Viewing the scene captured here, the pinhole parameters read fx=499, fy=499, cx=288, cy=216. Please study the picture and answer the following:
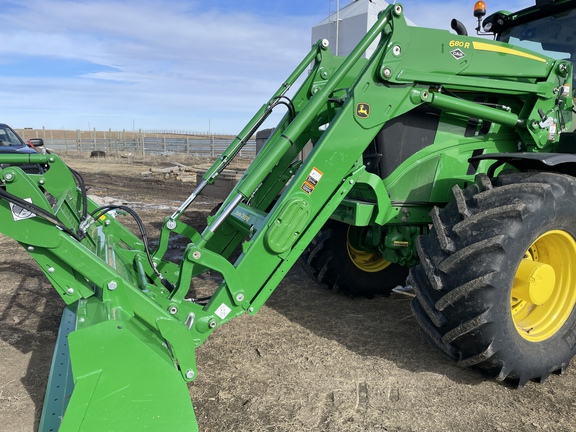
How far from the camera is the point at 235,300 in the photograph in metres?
2.88

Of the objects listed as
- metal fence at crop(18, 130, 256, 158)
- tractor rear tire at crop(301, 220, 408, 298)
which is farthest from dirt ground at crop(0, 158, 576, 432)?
metal fence at crop(18, 130, 256, 158)

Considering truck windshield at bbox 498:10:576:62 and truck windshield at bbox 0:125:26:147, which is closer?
truck windshield at bbox 498:10:576:62

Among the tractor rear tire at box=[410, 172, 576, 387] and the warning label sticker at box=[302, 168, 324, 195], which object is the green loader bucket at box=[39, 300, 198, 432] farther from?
the tractor rear tire at box=[410, 172, 576, 387]

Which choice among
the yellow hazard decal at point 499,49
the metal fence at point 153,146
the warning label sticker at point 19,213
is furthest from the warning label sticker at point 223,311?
the metal fence at point 153,146

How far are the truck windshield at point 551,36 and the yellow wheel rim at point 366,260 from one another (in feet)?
7.64

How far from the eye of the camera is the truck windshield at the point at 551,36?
4.26 m

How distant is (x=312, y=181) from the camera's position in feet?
9.84

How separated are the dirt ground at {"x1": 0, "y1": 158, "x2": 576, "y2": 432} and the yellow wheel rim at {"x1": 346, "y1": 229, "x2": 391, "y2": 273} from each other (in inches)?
13.1

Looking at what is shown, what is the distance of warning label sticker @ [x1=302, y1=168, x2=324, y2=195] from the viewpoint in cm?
299

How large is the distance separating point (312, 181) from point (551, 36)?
9.70 ft

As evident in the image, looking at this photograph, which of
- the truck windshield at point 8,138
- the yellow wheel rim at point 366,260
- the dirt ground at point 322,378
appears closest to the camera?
the dirt ground at point 322,378

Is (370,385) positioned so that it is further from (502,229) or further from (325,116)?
(325,116)

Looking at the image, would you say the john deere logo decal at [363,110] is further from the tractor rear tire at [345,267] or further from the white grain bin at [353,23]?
the white grain bin at [353,23]

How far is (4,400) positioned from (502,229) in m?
3.13
